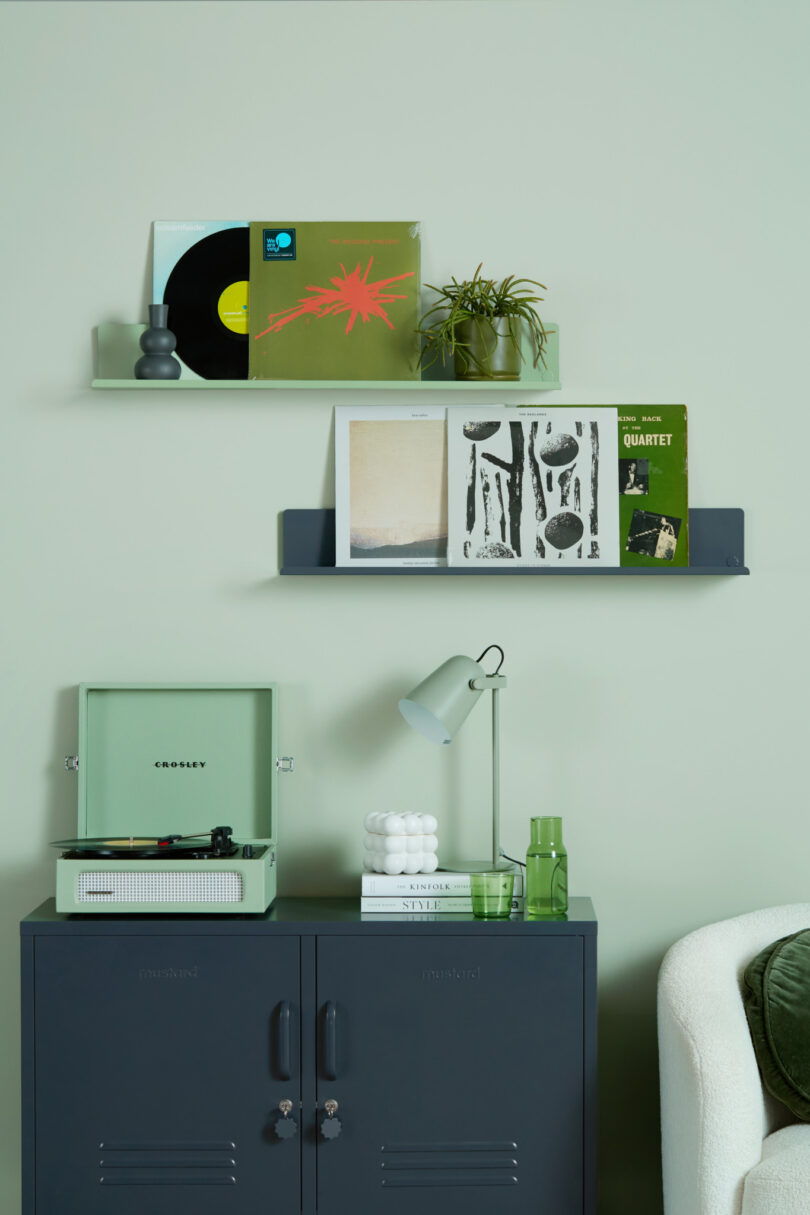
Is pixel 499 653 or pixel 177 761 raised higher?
pixel 499 653

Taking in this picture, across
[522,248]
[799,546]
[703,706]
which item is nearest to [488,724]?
[703,706]

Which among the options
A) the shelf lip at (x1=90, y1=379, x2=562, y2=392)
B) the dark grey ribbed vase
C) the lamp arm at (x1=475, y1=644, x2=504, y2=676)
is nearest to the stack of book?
the lamp arm at (x1=475, y1=644, x2=504, y2=676)

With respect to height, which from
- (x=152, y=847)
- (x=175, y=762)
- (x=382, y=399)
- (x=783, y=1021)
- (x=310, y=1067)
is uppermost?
(x=382, y=399)

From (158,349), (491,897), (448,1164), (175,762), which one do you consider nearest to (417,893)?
(491,897)

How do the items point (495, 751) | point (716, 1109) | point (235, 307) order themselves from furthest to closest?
point (235, 307) → point (495, 751) → point (716, 1109)

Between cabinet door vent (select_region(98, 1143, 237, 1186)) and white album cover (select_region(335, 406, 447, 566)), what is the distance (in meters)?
1.11

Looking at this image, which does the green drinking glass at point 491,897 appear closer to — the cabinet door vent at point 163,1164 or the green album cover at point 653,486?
the cabinet door vent at point 163,1164

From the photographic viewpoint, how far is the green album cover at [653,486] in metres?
2.26

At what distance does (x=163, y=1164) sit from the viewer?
1.95 meters

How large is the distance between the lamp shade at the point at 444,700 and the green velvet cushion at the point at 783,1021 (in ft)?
2.23

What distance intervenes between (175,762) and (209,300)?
3.05 ft

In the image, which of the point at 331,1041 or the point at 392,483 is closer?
the point at 331,1041

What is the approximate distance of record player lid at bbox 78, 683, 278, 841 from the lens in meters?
2.25

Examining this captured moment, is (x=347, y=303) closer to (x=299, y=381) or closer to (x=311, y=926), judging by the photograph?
(x=299, y=381)
